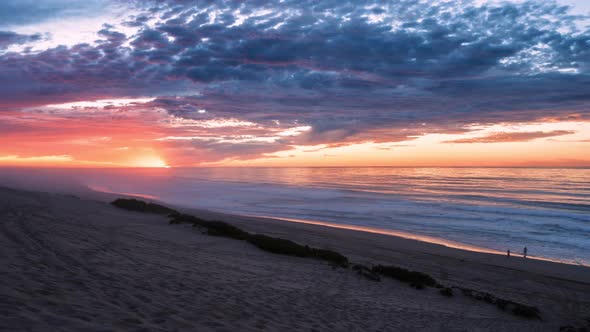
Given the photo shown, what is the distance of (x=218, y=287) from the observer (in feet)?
28.1

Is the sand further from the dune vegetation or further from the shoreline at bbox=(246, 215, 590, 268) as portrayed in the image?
the shoreline at bbox=(246, 215, 590, 268)

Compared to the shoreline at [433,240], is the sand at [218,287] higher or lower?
higher

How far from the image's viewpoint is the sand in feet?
18.5

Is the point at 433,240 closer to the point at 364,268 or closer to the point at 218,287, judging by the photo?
the point at 364,268

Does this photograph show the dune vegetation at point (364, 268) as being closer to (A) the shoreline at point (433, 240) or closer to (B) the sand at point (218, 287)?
(B) the sand at point (218, 287)

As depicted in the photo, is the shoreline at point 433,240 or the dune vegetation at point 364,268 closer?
the dune vegetation at point 364,268

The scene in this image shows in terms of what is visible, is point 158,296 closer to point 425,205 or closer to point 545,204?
point 425,205

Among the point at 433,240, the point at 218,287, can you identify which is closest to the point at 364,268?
the point at 218,287

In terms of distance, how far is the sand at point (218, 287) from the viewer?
564 cm

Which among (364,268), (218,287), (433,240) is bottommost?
(433,240)

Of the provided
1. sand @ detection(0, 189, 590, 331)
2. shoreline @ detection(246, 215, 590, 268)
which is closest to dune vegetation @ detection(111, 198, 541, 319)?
sand @ detection(0, 189, 590, 331)

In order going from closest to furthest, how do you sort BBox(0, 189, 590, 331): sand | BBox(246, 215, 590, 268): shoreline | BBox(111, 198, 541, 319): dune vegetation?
1. BBox(0, 189, 590, 331): sand
2. BBox(111, 198, 541, 319): dune vegetation
3. BBox(246, 215, 590, 268): shoreline

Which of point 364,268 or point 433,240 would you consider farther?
point 433,240

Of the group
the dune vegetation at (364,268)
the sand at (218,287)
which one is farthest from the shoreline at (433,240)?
the dune vegetation at (364,268)
